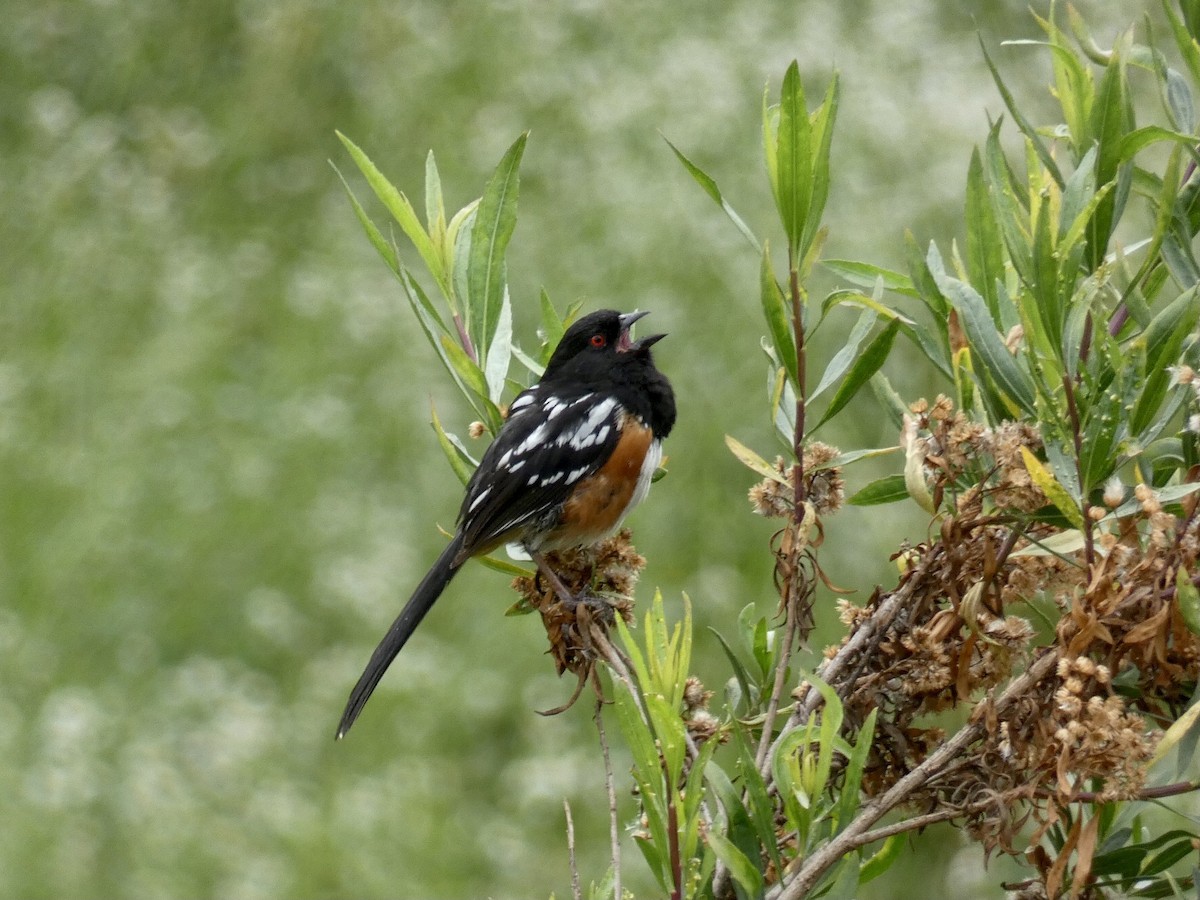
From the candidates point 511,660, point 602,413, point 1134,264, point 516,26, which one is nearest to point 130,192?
point 516,26

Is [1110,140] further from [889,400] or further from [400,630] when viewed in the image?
[400,630]

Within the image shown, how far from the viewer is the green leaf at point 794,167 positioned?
1.26m

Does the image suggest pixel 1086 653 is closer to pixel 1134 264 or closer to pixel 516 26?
pixel 1134 264

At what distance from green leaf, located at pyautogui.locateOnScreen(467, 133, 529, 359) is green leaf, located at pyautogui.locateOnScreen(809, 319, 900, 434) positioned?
40 centimetres

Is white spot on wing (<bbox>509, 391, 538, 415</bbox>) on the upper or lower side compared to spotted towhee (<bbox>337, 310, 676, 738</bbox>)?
upper

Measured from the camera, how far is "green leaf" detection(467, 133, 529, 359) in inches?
61.9

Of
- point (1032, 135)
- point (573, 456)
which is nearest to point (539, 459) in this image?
point (573, 456)

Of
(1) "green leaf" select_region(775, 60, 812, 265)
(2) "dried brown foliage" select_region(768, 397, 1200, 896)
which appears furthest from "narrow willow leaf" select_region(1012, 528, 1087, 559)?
(1) "green leaf" select_region(775, 60, 812, 265)

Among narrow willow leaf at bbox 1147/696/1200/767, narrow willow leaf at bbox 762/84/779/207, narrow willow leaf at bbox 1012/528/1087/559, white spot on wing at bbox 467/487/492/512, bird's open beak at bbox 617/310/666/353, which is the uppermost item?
narrow willow leaf at bbox 762/84/779/207

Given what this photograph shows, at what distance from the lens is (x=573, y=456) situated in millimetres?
2994

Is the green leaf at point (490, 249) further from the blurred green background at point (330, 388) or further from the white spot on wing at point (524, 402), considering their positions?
the blurred green background at point (330, 388)

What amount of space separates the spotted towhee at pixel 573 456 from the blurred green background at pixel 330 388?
6.17 feet

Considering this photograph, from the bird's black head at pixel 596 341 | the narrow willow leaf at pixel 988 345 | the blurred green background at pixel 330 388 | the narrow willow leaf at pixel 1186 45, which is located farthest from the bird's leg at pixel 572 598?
the blurred green background at pixel 330 388

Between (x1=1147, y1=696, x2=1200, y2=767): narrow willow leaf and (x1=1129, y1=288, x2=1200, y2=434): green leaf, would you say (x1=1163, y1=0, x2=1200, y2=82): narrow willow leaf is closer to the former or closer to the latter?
(x1=1129, y1=288, x2=1200, y2=434): green leaf
